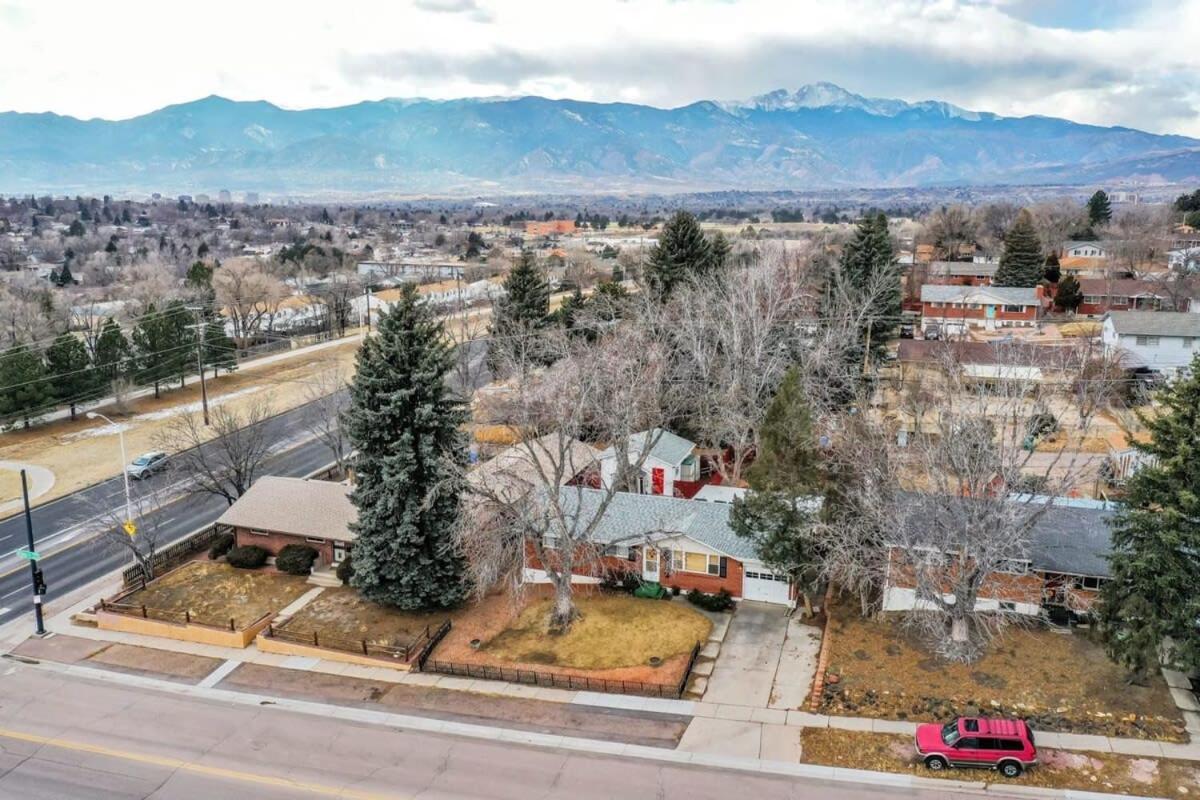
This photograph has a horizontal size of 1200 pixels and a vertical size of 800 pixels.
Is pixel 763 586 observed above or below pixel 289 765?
above

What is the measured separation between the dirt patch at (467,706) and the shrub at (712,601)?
716 centimetres

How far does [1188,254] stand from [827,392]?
235 feet

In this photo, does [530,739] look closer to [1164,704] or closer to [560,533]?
[560,533]

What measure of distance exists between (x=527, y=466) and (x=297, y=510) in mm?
10607

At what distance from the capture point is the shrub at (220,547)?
40.6m

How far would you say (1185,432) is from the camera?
2612 cm

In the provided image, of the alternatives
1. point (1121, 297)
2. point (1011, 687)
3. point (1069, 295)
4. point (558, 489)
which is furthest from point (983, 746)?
point (1121, 297)

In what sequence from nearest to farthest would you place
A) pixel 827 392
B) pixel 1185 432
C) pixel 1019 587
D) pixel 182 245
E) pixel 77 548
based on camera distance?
pixel 1185 432 < pixel 1019 587 < pixel 77 548 < pixel 827 392 < pixel 182 245

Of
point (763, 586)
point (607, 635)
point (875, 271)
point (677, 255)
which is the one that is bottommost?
point (607, 635)

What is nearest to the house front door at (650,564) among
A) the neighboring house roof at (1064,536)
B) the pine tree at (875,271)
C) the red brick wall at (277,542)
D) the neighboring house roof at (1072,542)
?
the neighboring house roof at (1064,536)

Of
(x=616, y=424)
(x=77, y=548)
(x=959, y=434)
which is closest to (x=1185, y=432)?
(x=959, y=434)

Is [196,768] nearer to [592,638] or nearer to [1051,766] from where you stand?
[592,638]

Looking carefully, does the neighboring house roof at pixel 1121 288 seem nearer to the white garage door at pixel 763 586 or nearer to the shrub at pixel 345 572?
the white garage door at pixel 763 586

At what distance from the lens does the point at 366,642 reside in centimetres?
3225
